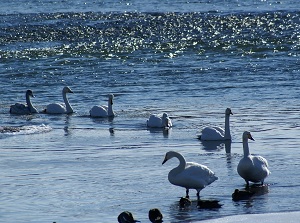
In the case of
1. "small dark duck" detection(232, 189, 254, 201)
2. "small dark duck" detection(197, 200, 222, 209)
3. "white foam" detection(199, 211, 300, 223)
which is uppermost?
"small dark duck" detection(232, 189, 254, 201)

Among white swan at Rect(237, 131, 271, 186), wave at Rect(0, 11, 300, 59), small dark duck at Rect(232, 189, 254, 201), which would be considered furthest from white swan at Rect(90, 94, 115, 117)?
wave at Rect(0, 11, 300, 59)

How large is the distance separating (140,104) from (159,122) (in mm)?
4279

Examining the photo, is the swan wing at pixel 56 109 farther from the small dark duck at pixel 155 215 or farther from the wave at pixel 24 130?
the small dark duck at pixel 155 215

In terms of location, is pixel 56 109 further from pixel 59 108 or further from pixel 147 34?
pixel 147 34

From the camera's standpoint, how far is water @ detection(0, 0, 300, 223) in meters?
14.4

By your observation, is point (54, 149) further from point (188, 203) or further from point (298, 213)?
point (298, 213)

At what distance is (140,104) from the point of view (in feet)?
83.3

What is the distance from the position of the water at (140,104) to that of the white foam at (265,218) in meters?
0.34

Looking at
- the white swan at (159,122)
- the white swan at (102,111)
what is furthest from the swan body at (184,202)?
the white swan at (102,111)

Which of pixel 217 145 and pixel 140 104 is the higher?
pixel 140 104

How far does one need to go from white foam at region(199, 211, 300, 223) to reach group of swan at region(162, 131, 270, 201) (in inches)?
41.9

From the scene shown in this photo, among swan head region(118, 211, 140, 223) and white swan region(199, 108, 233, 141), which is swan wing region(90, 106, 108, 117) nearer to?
white swan region(199, 108, 233, 141)

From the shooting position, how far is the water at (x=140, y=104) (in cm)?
1441

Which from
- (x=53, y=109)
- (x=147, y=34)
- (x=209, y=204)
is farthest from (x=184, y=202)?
(x=147, y=34)
